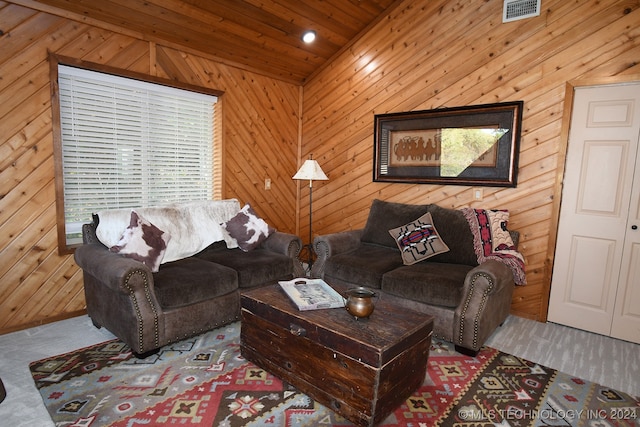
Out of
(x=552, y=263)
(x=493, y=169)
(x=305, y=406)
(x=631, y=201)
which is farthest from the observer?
(x=493, y=169)

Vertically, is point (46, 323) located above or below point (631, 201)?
below

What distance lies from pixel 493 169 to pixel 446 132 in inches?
24.5

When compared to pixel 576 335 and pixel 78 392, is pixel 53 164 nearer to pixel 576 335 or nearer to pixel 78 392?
pixel 78 392

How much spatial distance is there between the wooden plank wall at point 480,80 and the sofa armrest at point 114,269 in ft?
9.08

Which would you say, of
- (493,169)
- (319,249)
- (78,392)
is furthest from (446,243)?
(78,392)

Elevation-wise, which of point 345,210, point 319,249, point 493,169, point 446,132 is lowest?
point 319,249

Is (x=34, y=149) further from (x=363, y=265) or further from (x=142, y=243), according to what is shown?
(x=363, y=265)

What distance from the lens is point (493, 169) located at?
362 centimetres

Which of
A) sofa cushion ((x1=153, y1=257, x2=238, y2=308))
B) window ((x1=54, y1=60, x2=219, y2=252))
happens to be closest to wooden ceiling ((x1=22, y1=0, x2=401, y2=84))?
window ((x1=54, y1=60, x2=219, y2=252))

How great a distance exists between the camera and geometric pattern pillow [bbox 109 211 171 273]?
2.74 meters

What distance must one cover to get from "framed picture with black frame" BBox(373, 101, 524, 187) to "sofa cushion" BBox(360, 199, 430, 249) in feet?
1.45

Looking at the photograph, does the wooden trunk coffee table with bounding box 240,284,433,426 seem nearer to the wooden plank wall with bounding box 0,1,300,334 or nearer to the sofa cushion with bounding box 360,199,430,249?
the sofa cushion with bounding box 360,199,430,249

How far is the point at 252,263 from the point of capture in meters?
3.22

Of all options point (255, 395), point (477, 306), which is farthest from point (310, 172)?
point (255, 395)
